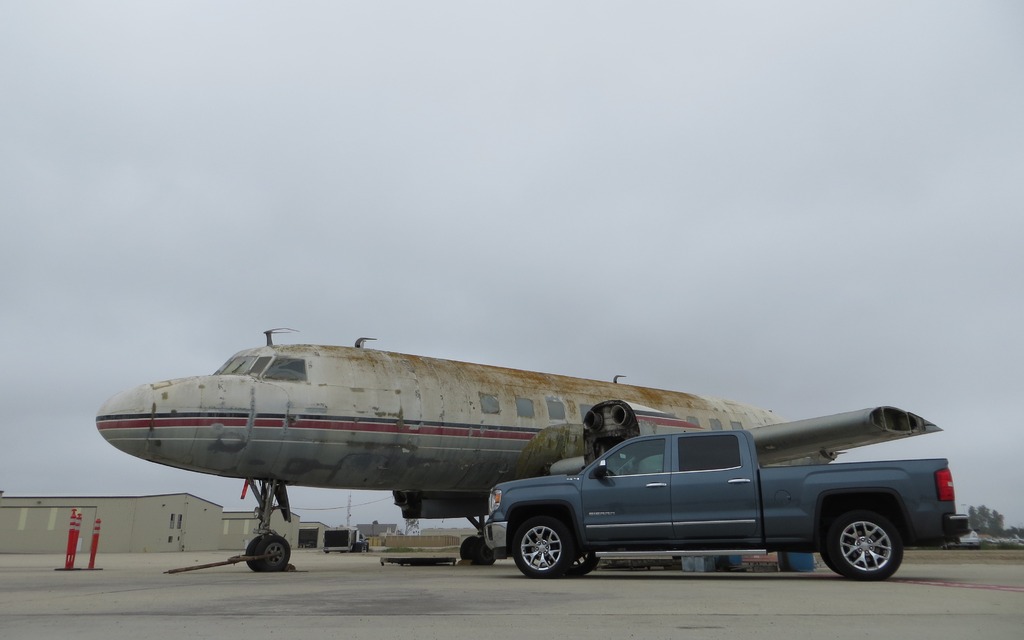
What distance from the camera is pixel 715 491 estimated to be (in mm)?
9742

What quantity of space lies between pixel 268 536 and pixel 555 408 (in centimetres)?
713

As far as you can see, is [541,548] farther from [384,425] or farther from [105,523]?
[105,523]

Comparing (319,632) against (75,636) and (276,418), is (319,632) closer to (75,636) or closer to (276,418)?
(75,636)

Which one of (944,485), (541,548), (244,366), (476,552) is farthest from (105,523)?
(944,485)

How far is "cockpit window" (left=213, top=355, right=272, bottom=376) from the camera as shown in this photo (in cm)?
1473

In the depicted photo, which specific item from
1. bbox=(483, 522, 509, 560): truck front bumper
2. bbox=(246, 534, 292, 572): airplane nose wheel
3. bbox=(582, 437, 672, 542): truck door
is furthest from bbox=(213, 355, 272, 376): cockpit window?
bbox=(582, 437, 672, 542): truck door

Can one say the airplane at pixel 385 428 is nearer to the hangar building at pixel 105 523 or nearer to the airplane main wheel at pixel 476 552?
the airplane main wheel at pixel 476 552

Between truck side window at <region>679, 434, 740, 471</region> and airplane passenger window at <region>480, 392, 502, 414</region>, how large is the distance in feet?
24.1

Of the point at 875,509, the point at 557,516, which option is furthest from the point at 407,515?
the point at 875,509

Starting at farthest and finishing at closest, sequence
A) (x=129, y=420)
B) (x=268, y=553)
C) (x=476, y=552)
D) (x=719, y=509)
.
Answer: (x=476, y=552), (x=268, y=553), (x=129, y=420), (x=719, y=509)

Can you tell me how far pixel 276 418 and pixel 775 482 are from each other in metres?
8.88

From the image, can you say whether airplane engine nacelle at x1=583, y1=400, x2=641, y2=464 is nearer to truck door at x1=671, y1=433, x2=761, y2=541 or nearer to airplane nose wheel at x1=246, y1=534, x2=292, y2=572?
truck door at x1=671, y1=433, x2=761, y2=541

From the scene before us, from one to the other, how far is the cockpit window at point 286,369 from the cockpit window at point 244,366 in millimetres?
167

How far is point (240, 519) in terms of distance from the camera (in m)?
62.3
